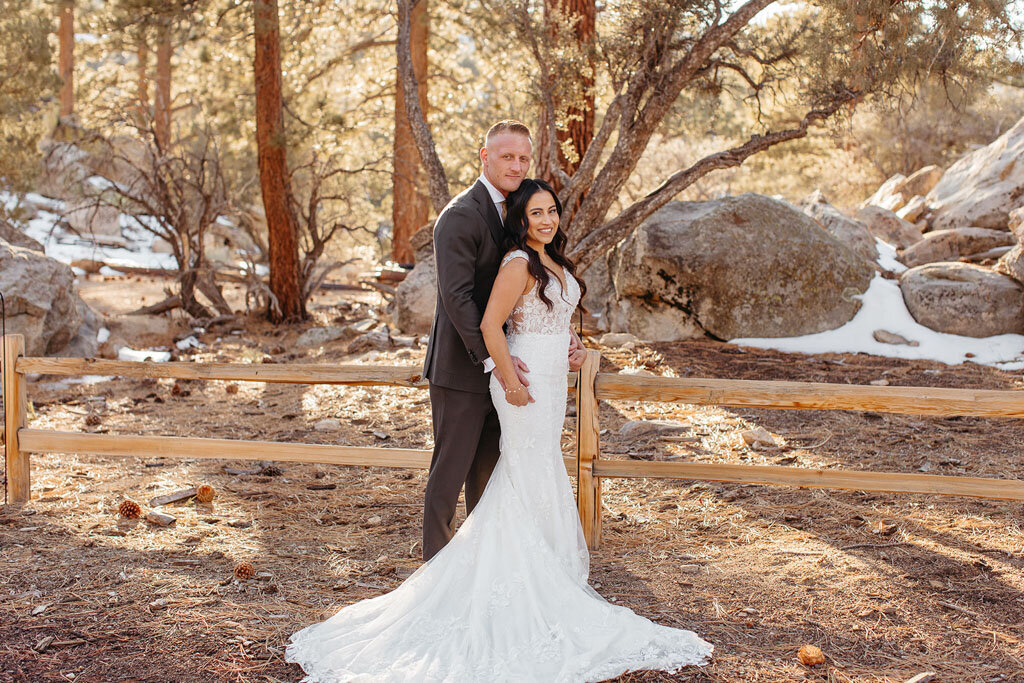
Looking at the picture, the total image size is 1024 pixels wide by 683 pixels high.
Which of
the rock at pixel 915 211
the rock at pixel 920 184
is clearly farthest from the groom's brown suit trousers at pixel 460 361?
the rock at pixel 920 184

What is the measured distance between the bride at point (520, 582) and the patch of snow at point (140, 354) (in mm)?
7040

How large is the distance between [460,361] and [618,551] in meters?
1.56

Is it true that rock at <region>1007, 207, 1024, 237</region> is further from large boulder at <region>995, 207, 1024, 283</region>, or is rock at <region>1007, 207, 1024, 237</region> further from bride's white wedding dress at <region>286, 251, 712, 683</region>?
bride's white wedding dress at <region>286, 251, 712, 683</region>

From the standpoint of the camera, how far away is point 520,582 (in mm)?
3340

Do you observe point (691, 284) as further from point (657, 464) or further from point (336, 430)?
point (657, 464)

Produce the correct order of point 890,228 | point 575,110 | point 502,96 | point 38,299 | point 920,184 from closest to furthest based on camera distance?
point 575,110
point 38,299
point 890,228
point 502,96
point 920,184

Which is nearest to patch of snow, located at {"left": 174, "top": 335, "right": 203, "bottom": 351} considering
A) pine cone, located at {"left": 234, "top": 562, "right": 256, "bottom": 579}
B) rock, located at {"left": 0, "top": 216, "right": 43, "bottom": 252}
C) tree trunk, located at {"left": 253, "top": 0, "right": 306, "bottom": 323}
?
tree trunk, located at {"left": 253, "top": 0, "right": 306, "bottom": 323}

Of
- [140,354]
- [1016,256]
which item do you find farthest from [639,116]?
[140,354]

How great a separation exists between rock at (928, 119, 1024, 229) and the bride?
370 inches

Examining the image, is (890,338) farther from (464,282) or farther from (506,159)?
(464,282)

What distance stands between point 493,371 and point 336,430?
3.71 meters

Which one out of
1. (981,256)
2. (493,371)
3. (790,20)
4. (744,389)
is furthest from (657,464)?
(981,256)

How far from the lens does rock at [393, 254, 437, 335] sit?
1058cm

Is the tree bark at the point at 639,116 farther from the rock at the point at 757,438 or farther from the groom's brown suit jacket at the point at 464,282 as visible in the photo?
the groom's brown suit jacket at the point at 464,282
